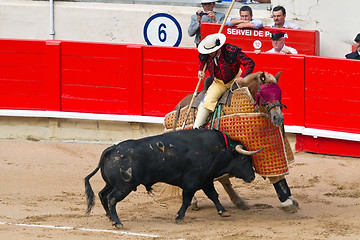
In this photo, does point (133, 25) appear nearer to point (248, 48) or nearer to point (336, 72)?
point (248, 48)

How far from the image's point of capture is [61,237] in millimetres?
7816

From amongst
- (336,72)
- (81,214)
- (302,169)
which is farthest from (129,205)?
(336,72)

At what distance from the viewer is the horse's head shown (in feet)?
26.7

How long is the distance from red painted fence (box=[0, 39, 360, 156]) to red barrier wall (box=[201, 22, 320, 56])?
89cm

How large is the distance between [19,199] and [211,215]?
6.64 feet

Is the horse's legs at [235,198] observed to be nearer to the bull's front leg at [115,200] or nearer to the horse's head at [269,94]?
the horse's head at [269,94]

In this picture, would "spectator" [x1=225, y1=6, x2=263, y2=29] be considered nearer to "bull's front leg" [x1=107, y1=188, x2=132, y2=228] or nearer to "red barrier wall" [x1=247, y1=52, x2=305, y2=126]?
"red barrier wall" [x1=247, y1=52, x2=305, y2=126]

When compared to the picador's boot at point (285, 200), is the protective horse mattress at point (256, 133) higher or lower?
higher

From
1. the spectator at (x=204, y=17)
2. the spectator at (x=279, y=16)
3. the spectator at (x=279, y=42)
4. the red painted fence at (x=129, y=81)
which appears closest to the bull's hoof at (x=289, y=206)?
the red painted fence at (x=129, y=81)

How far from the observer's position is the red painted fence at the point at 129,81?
11.4 metres

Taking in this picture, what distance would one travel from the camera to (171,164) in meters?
8.28

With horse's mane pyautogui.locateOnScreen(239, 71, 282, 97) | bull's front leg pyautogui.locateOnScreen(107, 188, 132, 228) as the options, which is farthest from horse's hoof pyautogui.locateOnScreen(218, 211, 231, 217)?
horse's mane pyautogui.locateOnScreen(239, 71, 282, 97)

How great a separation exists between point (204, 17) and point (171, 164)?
4.87 metres

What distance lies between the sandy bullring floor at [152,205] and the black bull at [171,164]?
313mm
